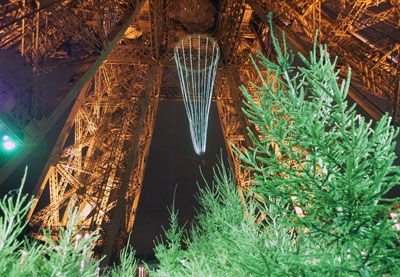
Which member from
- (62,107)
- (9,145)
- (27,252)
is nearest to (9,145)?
(9,145)

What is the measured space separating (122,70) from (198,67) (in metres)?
2.76

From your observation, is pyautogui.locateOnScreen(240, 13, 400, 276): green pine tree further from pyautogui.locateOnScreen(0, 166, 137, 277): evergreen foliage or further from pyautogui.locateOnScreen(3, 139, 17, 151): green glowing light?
pyautogui.locateOnScreen(3, 139, 17, 151): green glowing light

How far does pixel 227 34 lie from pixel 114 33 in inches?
228

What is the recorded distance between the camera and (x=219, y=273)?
19.1 feet

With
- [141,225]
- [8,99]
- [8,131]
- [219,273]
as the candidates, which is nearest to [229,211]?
[219,273]

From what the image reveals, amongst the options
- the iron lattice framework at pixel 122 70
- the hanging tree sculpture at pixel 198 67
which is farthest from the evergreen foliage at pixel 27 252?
the hanging tree sculpture at pixel 198 67

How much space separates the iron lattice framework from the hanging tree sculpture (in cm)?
37

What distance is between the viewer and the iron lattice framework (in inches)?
269

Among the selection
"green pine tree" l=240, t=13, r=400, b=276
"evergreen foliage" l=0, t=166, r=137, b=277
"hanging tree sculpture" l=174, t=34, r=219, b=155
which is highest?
"green pine tree" l=240, t=13, r=400, b=276

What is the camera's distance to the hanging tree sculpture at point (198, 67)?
14625 millimetres

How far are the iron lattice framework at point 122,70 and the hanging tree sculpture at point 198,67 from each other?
0.37m

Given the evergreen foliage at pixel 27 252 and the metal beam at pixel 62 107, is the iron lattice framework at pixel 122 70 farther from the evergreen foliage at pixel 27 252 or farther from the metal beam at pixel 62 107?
the evergreen foliage at pixel 27 252

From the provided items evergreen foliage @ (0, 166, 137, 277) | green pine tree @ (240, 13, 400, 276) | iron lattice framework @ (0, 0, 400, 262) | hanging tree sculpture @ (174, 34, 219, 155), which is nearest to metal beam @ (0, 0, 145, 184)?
iron lattice framework @ (0, 0, 400, 262)

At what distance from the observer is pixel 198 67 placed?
578 inches
